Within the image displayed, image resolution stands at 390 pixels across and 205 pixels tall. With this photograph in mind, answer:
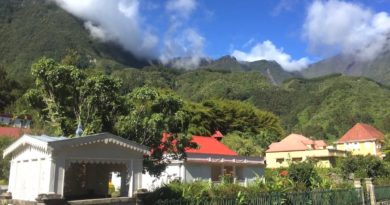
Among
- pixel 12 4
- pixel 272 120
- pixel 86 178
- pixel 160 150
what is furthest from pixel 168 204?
pixel 12 4

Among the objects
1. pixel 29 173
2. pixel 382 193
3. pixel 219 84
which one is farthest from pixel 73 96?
pixel 219 84

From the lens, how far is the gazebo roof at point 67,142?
11836mm

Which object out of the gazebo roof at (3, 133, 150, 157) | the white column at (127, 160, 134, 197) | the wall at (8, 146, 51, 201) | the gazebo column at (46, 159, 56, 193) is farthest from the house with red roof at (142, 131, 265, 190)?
the gazebo column at (46, 159, 56, 193)

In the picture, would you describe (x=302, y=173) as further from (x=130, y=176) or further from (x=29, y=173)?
(x=29, y=173)

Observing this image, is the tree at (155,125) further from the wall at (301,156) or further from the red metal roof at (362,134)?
the red metal roof at (362,134)

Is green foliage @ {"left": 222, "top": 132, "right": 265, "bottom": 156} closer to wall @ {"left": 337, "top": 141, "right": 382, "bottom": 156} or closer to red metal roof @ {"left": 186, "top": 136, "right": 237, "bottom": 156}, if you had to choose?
red metal roof @ {"left": 186, "top": 136, "right": 237, "bottom": 156}

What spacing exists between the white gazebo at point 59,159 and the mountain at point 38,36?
106815 mm

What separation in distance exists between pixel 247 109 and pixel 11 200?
5457cm

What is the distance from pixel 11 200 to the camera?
1366 cm

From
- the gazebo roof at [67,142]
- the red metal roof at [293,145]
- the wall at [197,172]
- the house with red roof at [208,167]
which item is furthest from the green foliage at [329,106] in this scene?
the gazebo roof at [67,142]

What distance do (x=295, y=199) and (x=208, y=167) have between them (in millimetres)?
16450

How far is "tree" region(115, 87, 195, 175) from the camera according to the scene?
19672mm

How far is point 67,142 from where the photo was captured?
A: 12.1m

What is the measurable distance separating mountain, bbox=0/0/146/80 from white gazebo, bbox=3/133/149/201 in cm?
10681
